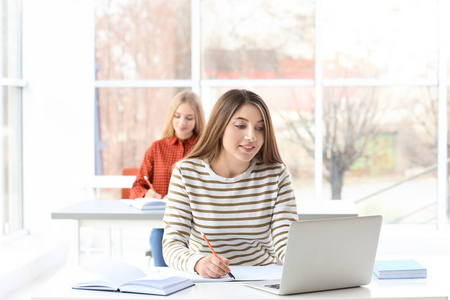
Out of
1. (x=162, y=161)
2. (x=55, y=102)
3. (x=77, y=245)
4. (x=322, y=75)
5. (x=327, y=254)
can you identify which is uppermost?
(x=322, y=75)

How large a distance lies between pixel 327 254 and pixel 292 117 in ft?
13.2

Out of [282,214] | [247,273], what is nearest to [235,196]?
[282,214]

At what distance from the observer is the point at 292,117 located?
5.64 m

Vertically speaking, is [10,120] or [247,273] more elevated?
[10,120]

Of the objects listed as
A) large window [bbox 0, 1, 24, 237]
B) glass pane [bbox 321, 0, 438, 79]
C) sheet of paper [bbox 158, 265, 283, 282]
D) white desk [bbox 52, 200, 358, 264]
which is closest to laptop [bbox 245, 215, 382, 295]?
sheet of paper [bbox 158, 265, 283, 282]

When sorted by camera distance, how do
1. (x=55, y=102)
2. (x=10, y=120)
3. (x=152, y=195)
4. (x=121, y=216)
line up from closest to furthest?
(x=121, y=216)
(x=152, y=195)
(x=10, y=120)
(x=55, y=102)

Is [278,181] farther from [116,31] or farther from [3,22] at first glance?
[116,31]

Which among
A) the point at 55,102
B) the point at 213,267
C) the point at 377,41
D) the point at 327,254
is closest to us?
the point at 327,254

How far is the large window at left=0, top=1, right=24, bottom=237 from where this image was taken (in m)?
4.91

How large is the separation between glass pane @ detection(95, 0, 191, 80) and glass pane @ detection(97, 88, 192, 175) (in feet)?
0.52

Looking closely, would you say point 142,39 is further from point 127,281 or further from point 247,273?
point 127,281

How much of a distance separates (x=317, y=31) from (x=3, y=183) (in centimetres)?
283

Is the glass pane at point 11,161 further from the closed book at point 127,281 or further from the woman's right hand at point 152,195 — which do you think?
the closed book at point 127,281

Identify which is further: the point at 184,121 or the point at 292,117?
the point at 292,117
